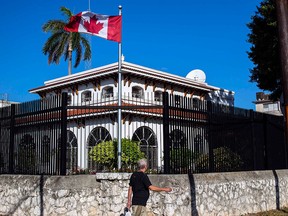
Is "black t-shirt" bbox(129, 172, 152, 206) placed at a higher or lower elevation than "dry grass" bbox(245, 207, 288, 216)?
higher

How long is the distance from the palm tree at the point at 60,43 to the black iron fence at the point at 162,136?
112ft

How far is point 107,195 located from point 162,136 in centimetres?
243

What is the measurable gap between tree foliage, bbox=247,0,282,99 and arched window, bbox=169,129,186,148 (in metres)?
10.1

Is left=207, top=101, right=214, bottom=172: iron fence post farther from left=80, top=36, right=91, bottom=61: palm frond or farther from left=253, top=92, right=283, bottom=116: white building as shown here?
left=253, top=92, right=283, bottom=116: white building

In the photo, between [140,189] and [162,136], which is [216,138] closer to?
[162,136]

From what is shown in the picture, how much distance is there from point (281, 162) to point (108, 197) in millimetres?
7541

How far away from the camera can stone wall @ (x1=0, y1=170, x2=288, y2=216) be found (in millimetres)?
9039

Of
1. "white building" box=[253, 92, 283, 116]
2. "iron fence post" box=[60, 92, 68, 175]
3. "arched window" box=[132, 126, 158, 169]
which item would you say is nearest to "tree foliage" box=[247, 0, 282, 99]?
"arched window" box=[132, 126, 158, 169]

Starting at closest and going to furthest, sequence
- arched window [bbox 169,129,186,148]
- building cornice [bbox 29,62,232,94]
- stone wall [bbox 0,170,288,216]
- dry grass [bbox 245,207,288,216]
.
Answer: stone wall [bbox 0,170,288,216] < arched window [bbox 169,129,186,148] < dry grass [bbox 245,207,288,216] < building cornice [bbox 29,62,232,94]

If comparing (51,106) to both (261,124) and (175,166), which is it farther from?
(261,124)

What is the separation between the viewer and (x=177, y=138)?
994 centimetres

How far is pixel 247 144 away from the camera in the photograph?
12.2 m

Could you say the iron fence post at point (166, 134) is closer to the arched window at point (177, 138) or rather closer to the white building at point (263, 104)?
the arched window at point (177, 138)

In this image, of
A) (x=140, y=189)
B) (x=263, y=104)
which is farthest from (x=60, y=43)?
(x=263, y=104)
